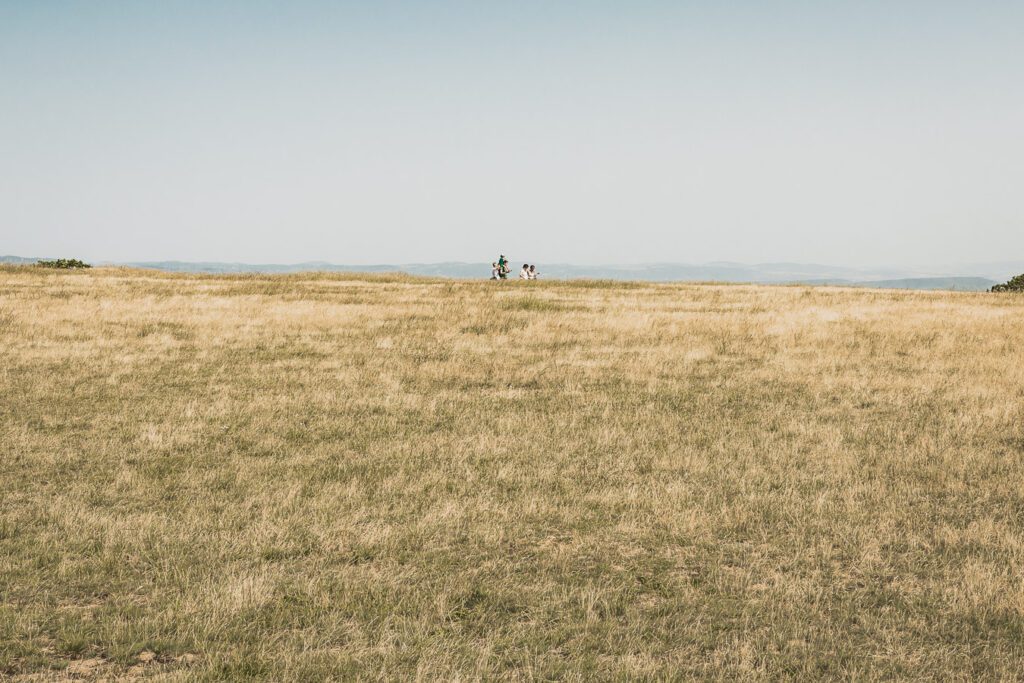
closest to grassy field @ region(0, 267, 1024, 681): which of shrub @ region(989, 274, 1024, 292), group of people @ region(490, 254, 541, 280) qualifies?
group of people @ region(490, 254, 541, 280)

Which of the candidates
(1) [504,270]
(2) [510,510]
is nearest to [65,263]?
(1) [504,270]

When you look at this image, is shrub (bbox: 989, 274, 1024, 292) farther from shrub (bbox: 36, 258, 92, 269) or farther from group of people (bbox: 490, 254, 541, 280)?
shrub (bbox: 36, 258, 92, 269)

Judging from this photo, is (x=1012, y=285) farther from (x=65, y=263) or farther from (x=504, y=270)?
(x=65, y=263)

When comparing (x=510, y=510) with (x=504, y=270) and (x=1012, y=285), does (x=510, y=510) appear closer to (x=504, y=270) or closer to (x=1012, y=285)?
(x=504, y=270)

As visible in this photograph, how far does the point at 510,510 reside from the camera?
9.77m

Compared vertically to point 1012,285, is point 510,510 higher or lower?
lower

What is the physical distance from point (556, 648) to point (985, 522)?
5940 millimetres

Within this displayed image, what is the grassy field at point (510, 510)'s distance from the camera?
631 centimetres

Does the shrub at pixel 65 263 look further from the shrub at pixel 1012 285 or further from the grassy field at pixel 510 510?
the shrub at pixel 1012 285

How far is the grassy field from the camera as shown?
249 inches

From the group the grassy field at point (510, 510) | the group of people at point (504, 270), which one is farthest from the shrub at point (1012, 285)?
the grassy field at point (510, 510)

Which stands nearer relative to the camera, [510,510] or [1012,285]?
[510,510]

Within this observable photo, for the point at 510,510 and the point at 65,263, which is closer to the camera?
the point at 510,510

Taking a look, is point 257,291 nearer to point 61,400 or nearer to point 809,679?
point 61,400
